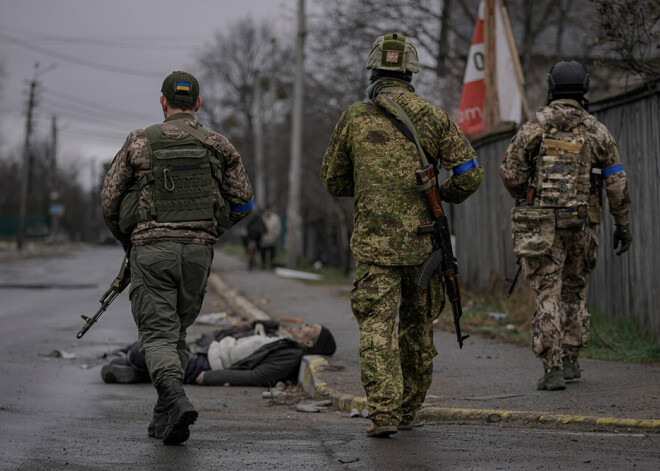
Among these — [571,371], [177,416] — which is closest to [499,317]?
[571,371]

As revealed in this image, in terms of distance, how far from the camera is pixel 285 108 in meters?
50.3

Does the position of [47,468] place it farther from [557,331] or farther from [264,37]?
[264,37]

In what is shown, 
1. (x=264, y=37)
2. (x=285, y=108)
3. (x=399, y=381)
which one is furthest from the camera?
(x=264, y=37)

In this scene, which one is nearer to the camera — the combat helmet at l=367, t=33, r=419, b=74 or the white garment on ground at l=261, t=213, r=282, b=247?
the combat helmet at l=367, t=33, r=419, b=74

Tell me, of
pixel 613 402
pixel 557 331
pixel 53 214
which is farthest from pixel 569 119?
pixel 53 214

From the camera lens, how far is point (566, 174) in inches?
246

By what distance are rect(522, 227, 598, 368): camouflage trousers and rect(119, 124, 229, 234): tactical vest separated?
233cm

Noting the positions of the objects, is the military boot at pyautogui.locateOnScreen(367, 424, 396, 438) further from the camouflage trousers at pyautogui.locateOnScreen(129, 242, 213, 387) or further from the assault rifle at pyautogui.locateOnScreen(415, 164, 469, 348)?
the camouflage trousers at pyautogui.locateOnScreen(129, 242, 213, 387)

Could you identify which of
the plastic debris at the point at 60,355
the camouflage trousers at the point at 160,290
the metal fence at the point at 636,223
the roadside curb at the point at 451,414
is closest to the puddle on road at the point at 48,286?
the plastic debris at the point at 60,355

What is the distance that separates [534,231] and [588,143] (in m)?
0.68

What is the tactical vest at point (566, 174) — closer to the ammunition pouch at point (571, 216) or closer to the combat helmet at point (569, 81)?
the ammunition pouch at point (571, 216)

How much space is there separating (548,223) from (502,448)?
6.82 feet

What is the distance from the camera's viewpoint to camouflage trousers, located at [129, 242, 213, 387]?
5172 millimetres

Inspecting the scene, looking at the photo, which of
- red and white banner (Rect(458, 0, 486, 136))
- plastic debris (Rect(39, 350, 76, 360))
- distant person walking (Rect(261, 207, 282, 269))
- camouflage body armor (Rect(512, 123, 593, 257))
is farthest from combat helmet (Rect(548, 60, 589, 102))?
distant person walking (Rect(261, 207, 282, 269))
